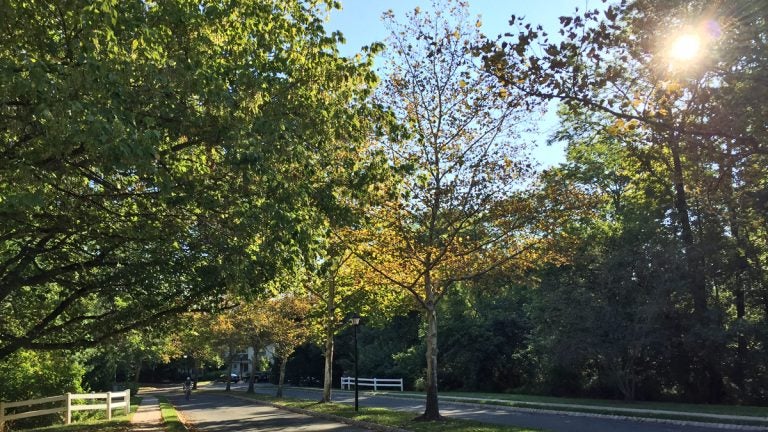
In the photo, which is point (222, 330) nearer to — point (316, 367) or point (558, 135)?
point (316, 367)

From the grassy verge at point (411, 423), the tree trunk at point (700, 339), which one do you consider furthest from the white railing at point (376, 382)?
the tree trunk at point (700, 339)

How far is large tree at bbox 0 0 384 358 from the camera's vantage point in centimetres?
658

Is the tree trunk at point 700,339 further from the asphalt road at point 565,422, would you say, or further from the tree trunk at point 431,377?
the tree trunk at point 431,377

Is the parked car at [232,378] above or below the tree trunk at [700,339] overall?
below

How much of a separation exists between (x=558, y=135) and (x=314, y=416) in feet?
57.9

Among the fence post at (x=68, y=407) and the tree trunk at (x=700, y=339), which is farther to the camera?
the tree trunk at (x=700, y=339)

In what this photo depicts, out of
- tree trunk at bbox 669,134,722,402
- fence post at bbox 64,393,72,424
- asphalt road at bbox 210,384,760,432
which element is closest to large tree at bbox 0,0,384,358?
fence post at bbox 64,393,72,424

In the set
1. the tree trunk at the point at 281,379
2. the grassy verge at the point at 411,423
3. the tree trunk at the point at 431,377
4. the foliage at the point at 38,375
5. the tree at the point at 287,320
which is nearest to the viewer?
the grassy verge at the point at 411,423

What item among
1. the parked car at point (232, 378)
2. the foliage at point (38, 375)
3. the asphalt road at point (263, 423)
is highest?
the foliage at point (38, 375)

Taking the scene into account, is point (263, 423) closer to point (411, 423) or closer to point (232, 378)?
point (411, 423)

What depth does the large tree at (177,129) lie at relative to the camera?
658cm

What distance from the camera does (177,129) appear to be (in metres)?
8.29

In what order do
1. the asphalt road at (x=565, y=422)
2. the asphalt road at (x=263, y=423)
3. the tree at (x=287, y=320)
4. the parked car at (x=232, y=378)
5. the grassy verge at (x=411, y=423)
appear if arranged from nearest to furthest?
the grassy verge at (x=411, y=423)
the asphalt road at (x=565, y=422)
the asphalt road at (x=263, y=423)
the tree at (x=287, y=320)
the parked car at (x=232, y=378)

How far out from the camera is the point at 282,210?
8320 millimetres
